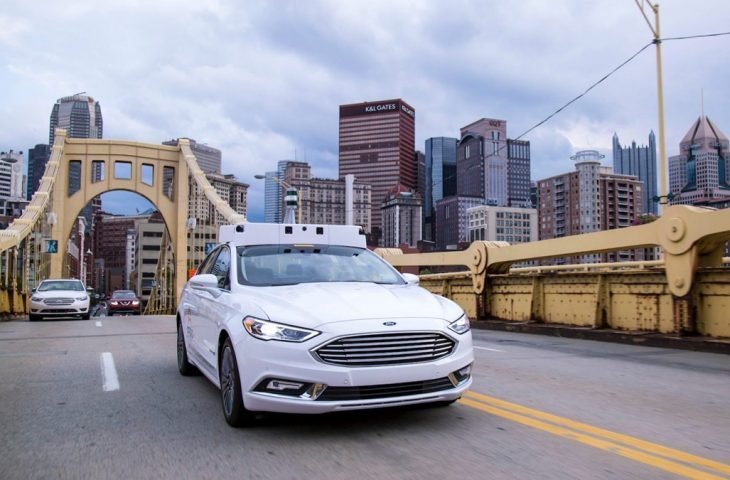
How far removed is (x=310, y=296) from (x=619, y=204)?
5779 centimetres

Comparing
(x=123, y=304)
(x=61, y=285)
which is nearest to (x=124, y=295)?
(x=123, y=304)

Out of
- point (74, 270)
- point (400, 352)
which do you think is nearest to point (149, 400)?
point (400, 352)

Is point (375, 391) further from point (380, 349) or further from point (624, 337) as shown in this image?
point (624, 337)

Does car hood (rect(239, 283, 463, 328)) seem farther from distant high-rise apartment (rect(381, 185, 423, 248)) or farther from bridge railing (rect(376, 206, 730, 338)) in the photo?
distant high-rise apartment (rect(381, 185, 423, 248))

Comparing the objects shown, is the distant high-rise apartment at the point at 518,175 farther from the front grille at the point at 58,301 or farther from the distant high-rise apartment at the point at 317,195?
the front grille at the point at 58,301

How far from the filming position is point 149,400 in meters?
6.06

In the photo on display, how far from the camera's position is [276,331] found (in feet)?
14.4

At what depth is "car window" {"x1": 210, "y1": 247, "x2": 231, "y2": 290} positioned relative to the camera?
5.74 metres

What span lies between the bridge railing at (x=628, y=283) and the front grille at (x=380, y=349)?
24.8 ft

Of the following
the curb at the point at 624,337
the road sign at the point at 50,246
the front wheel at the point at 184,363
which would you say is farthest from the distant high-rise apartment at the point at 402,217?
the front wheel at the point at 184,363

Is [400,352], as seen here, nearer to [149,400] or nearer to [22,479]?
[22,479]

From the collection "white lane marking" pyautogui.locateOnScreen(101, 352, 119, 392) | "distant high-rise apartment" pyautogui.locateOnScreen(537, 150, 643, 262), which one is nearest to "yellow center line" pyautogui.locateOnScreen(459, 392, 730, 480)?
"white lane marking" pyautogui.locateOnScreen(101, 352, 119, 392)

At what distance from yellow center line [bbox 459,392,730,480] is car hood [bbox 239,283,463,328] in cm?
104

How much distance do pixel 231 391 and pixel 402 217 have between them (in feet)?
461
